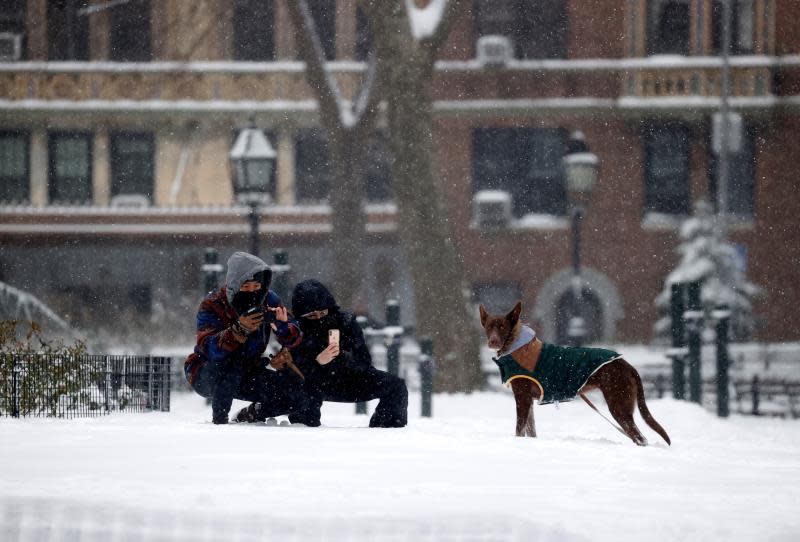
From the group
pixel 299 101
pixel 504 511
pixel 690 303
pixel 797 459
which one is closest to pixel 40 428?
pixel 504 511

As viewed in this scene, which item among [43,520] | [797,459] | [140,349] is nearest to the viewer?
[43,520]

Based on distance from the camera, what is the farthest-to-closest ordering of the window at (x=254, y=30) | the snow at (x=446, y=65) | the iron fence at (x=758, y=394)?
the window at (x=254, y=30) < the snow at (x=446, y=65) < the iron fence at (x=758, y=394)

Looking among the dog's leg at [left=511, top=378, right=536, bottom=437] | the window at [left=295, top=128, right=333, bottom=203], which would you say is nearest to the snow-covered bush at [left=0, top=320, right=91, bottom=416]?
the dog's leg at [left=511, top=378, right=536, bottom=437]

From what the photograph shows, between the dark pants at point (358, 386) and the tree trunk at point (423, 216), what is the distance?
9.37 metres

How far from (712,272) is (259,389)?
2140 centimetres

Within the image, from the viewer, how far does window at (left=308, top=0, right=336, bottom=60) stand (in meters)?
32.2

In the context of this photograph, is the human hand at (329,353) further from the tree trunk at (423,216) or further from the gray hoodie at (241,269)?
the tree trunk at (423,216)

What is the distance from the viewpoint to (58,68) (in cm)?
3206

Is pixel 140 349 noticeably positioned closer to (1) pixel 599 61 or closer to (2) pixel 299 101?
(2) pixel 299 101

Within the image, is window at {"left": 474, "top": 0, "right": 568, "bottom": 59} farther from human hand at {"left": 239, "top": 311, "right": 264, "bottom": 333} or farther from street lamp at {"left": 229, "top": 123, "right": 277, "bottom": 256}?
human hand at {"left": 239, "top": 311, "right": 264, "bottom": 333}

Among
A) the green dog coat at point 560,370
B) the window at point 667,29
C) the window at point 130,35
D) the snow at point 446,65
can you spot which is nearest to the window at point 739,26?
the snow at point 446,65

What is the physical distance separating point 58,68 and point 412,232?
52.6ft

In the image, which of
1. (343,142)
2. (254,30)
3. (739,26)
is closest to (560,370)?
(343,142)

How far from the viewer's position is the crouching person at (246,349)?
8.97 meters
